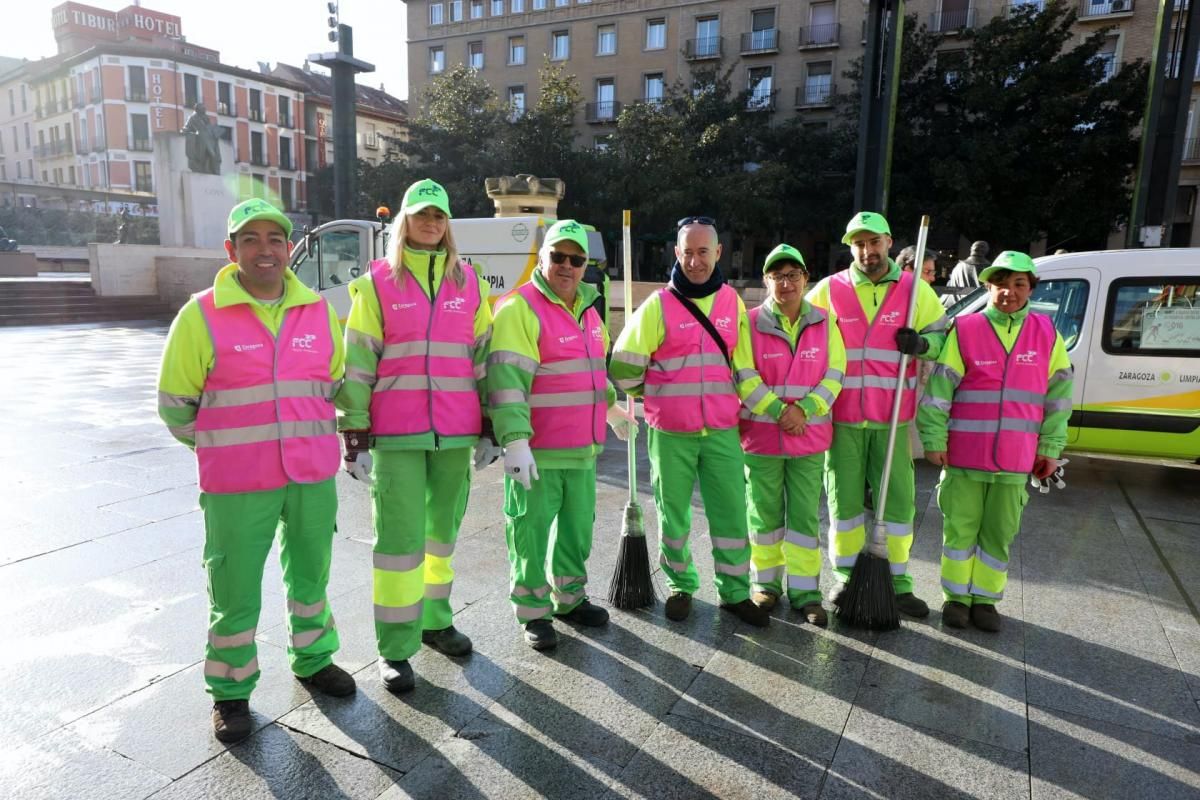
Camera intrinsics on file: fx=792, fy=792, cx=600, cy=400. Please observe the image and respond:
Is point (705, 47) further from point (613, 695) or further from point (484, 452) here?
point (613, 695)

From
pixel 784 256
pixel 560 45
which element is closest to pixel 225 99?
pixel 560 45

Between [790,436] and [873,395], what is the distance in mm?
505

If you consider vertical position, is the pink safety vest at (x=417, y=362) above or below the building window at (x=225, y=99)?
below

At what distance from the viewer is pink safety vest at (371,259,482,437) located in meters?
3.24

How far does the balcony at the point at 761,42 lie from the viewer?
3638cm

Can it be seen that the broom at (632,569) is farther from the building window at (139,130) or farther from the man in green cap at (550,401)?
the building window at (139,130)

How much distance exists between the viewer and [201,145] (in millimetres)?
24109

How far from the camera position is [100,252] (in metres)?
22.3

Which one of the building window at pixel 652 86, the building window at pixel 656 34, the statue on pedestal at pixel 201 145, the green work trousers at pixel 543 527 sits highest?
the building window at pixel 656 34

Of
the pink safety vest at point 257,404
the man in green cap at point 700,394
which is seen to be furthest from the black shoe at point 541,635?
the pink safety vest at point 257,404

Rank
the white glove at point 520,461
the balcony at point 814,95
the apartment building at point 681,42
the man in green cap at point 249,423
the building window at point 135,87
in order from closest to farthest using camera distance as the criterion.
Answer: the man in green cap at point 249,423, the white glove at point 520,461, the apartment building at point 681,42, the balcony at point 814,95, the building window at point 135,87

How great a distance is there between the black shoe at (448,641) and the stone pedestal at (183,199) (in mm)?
24189

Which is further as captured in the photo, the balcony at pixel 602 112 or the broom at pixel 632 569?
the balcony at pixel 602 112

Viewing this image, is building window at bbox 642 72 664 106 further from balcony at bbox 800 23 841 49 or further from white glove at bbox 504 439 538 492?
white glove at bbox 504 439 538 492
